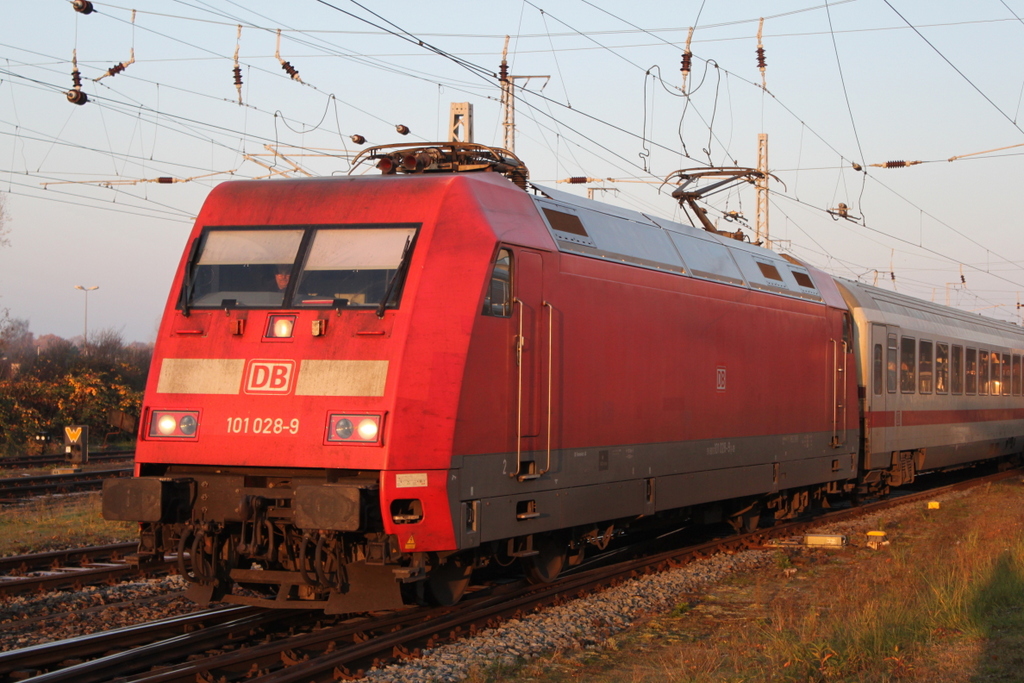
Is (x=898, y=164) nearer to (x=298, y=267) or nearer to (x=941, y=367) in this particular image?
(x=941, y=367)

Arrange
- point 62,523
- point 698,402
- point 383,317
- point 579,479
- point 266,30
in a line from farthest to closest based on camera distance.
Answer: point 266,30 → point 62,523 → point 698,402 → point 579,479 → point 383,317

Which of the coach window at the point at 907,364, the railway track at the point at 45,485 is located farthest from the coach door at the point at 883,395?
the railway track at the point at 45,485

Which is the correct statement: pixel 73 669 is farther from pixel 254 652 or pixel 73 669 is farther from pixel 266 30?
pixel 266 30

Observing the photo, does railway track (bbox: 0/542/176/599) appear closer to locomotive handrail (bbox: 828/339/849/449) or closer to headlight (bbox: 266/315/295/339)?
headlight (bbox: 266/315/295/339)

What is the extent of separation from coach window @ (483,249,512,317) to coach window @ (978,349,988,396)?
17.2 m

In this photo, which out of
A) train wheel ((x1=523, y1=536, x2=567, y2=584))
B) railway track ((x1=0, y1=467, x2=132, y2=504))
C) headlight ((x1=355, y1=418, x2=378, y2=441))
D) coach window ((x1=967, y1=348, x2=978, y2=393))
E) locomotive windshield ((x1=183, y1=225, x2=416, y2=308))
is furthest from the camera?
coach window ((x1=967, y1=348, x2=978, y2=393))

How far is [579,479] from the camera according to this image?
9227 millimetres

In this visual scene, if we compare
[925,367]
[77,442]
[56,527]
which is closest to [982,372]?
[925,367]

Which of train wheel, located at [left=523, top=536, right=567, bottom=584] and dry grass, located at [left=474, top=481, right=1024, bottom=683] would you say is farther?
train wheel, located at [left=523, top=536, right=567, bottom=584]

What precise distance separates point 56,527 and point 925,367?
15139 millimetres

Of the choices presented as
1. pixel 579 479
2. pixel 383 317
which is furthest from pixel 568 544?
pixel 383 317

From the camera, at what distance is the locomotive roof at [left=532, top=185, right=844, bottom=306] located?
31.4ft

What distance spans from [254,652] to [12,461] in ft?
65.9

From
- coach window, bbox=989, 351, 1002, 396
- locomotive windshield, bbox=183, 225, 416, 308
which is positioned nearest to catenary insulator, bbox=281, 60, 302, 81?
locomotive windshield, bbox=183, 225, 416, 308
